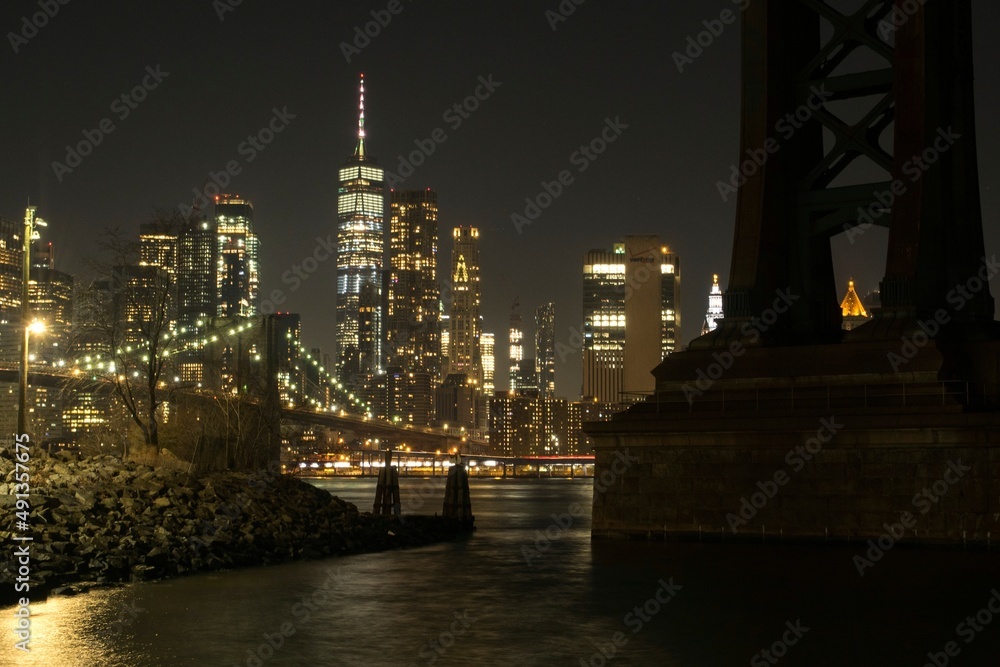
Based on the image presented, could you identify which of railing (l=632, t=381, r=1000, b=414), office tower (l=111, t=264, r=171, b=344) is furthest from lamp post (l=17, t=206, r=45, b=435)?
railing (l=632, t=381, r=1000, b=414)

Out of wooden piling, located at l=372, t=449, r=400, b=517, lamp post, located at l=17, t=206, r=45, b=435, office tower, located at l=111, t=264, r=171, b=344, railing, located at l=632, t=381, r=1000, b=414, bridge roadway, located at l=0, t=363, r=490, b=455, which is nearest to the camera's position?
lamp post, located at l=17, t=206, r=45, b=435

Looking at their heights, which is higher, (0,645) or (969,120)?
(969,120)

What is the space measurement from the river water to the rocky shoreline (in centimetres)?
88

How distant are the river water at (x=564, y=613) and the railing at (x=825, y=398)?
11.8ft

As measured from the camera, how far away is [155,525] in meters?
31.7

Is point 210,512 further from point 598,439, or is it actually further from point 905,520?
point 905,520

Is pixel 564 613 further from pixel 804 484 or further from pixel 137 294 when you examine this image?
pixel 137 294

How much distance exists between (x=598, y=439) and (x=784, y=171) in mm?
9673

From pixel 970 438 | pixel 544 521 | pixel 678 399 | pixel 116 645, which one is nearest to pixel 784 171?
pixel 678 399

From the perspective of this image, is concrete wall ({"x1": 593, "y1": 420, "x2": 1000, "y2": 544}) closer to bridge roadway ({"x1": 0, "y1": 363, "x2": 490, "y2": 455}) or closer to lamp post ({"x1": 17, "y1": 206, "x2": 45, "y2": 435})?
lamp post ({"x1": 17, "y1": 206, "x2": 45, "y2": 435})

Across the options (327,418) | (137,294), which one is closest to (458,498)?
(137,294)

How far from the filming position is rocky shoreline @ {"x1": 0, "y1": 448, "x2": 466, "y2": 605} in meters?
27.7

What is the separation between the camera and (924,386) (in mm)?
33156

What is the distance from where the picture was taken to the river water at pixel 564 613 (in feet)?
66.5
